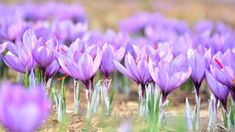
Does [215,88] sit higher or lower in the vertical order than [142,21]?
lower

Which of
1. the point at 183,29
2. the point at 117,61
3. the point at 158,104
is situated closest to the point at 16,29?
the point at 117,61

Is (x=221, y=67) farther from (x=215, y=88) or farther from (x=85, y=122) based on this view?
(x=85, y=122)

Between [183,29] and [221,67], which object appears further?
[183,29]

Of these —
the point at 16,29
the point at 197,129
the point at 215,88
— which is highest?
the point at 16,29

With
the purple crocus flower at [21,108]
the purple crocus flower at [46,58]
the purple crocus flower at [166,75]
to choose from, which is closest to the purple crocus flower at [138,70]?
the purple crocus flower at [166,75]

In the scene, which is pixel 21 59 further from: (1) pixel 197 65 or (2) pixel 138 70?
(1) pixel 197 65

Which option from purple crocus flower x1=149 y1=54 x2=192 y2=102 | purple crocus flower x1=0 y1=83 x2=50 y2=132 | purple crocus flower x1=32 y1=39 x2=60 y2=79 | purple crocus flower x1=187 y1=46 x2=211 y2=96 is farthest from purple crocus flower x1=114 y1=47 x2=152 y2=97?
purple crocus flower x1=0 y1=83 x2=50 y2=132
